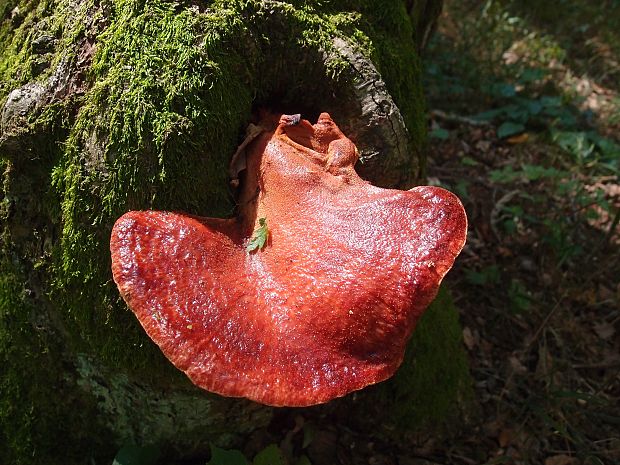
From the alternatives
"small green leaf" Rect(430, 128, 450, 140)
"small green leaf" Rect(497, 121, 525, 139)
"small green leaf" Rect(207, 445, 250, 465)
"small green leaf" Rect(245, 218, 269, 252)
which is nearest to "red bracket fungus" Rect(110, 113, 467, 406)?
"small green leaf" Rect(245, 218, 269, 252)

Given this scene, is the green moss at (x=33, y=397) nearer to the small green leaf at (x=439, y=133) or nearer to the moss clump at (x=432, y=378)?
the moss clump at (x=432, y=378)

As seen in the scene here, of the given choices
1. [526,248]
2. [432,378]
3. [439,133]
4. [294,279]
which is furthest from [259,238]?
[439,133]

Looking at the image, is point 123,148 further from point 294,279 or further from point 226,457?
point 226,457

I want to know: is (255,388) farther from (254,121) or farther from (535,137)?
(535,137)

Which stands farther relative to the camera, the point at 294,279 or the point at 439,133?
the point at 439,133

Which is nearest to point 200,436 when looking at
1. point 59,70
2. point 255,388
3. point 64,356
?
point 64,356

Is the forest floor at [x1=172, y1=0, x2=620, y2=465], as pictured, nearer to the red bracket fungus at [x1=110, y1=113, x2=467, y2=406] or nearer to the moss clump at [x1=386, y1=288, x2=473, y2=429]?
the moss clump at [x1=386, y1=288, x2=473, y2=429]
